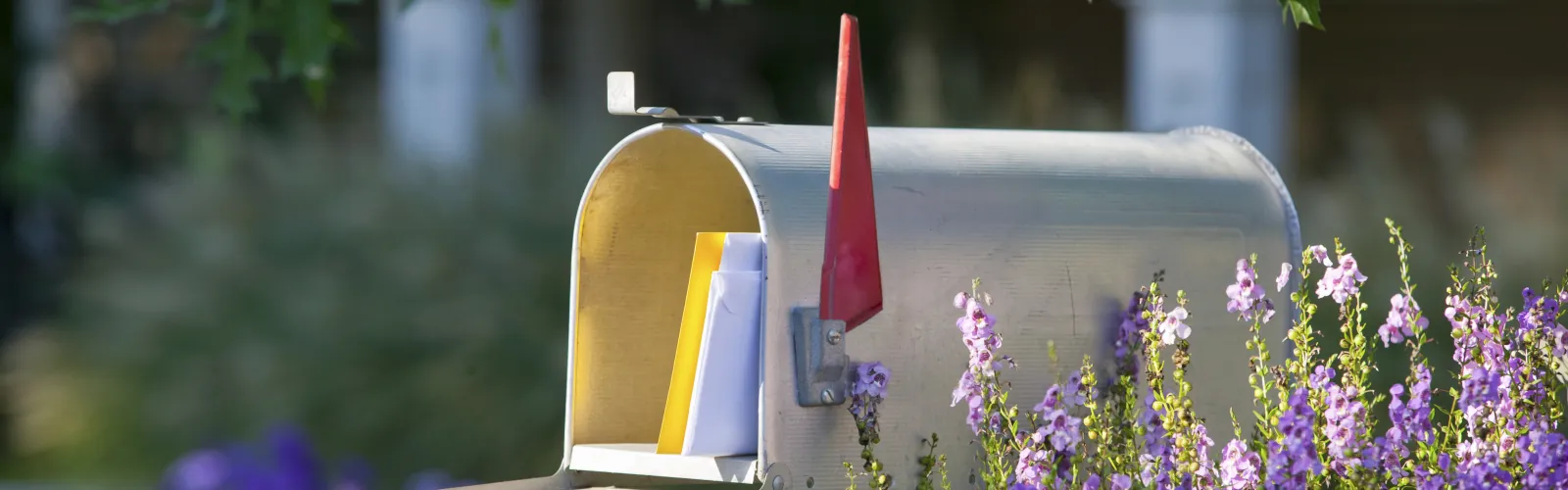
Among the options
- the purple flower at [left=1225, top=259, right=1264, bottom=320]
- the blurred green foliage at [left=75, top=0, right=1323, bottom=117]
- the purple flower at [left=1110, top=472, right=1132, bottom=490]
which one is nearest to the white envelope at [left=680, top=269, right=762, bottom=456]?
the purple flower at [left=1110, top=472, right=1132, bottom=490]

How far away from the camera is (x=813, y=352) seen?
229 cm

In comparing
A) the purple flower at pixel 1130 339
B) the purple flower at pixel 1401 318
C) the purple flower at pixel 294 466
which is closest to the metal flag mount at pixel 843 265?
the purple flower at pixel 1130 339

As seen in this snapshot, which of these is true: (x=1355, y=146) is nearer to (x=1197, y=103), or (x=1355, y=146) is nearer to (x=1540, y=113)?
(x=1197, y=103)

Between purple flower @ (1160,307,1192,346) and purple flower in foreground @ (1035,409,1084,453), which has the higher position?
purple flower @ (1160,307,1192,346)

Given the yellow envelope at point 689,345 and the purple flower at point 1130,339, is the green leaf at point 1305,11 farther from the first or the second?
the yellow envelope at point 689,345

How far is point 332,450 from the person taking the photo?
5.46 metres

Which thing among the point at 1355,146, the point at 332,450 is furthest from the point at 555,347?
the point at 1355,146

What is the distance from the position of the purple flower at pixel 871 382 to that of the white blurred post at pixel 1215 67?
14.3 feet

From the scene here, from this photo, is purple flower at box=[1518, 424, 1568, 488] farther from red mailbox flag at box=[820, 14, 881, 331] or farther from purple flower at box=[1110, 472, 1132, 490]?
red mailbox flag at box=[820, 14, 881, 331]

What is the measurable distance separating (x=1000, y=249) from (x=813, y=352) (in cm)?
35

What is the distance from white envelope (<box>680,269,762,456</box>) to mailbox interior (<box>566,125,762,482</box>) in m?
0.18

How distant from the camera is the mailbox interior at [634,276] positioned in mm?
2660

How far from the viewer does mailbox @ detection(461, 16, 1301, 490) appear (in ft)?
7.52

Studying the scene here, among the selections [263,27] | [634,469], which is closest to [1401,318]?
[634,469]
